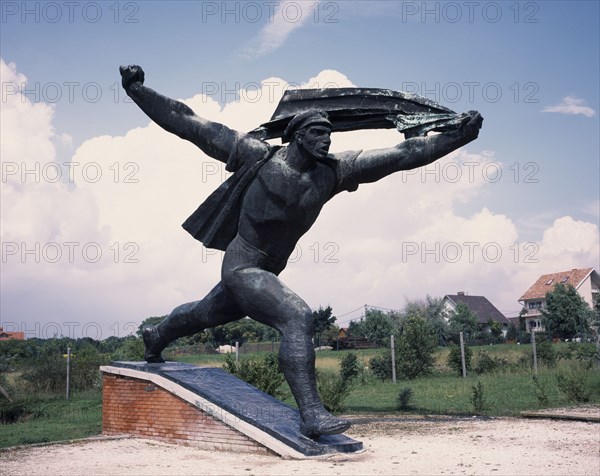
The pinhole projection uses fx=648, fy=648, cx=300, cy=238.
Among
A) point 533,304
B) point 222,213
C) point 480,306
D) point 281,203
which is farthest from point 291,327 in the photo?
point 480,306

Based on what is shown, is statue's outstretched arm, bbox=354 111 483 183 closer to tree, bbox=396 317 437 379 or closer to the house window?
tree, bbox=396 317 437 379

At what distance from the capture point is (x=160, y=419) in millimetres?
6723

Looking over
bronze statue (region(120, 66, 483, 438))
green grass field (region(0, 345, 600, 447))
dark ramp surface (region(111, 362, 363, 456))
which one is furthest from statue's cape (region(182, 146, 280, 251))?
green grass field (region(0, 345, 600, 447))

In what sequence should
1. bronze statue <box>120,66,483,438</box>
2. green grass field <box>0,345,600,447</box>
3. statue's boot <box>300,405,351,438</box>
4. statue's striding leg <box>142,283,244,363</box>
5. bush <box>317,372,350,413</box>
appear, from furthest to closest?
bush <box>317,372,350,413</box>, green grass field <box>0,345,600,447</box>, statue's striding leg <box>142,283,244,363</box>, bronze statue <box>120,66,483,438</box>, statue's boot <box>300,405,351,438</box>

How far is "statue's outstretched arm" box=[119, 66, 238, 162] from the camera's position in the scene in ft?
20.1

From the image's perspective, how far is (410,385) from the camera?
16.2m

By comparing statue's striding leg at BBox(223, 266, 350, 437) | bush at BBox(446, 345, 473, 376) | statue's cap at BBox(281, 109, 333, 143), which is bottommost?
bush at BBox(446, 345, 473, 376)

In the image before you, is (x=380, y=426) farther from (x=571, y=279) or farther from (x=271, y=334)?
(x=571, y=279)

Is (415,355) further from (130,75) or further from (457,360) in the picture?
(130,75)

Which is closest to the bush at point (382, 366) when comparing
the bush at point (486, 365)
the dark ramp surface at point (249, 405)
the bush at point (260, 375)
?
the bush at point (486, 365)

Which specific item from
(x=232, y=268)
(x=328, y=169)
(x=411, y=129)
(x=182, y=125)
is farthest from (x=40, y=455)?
(x=411, y=129)

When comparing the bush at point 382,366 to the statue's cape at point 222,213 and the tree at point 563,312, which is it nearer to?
the statue's cape at point 222,213

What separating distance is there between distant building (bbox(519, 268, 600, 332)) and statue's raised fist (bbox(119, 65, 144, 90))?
49.5 meters

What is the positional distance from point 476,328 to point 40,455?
44952mm
